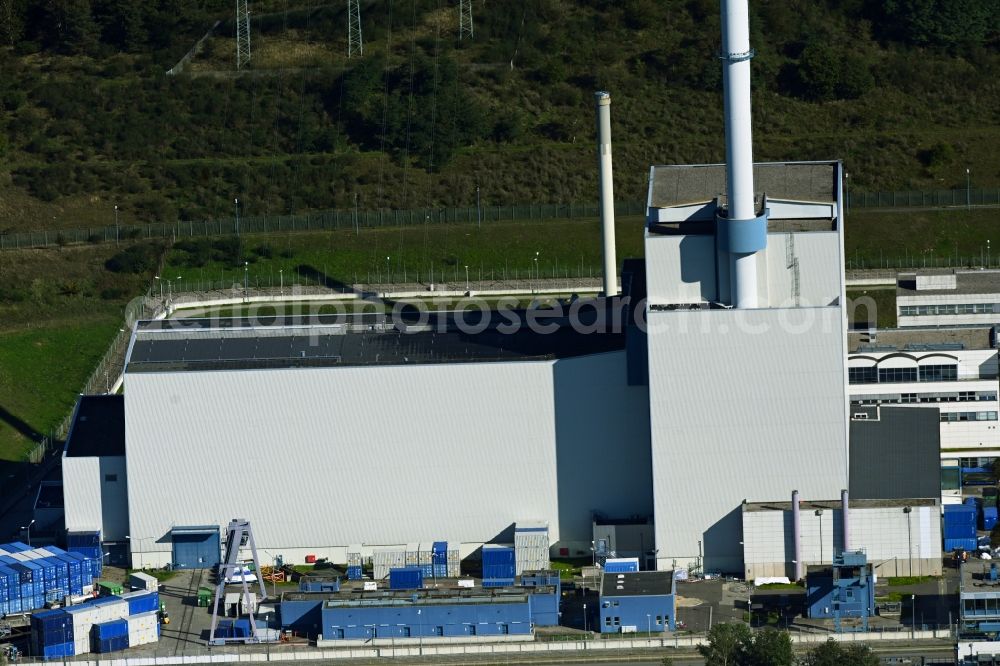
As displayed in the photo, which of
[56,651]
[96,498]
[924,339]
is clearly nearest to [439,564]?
[96,498]

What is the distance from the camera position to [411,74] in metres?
124

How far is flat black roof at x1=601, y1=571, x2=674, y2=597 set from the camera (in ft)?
222

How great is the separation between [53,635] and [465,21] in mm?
68978

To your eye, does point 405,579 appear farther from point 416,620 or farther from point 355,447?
point 355,447

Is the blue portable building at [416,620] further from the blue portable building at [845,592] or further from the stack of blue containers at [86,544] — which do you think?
the stack of blue containers at [86,544]

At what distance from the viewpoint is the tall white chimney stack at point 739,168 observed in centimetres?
7112

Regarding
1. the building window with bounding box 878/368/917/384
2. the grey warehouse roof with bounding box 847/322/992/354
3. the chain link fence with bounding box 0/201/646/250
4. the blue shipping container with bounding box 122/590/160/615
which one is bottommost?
the blue shipping container with bounding box 122/590/160/615

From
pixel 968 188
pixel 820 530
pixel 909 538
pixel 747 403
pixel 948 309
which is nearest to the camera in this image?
pixel 820 530

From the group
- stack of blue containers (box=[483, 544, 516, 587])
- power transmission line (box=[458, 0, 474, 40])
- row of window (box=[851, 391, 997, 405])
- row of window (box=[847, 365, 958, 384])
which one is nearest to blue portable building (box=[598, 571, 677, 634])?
stack of blue containers (box=[483, 544, 516, 587])

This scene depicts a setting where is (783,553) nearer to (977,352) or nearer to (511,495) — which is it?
(511,495)

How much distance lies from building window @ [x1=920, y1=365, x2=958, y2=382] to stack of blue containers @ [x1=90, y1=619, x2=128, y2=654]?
32.1 metres

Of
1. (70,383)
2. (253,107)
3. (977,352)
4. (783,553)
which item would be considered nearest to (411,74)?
(253,107)

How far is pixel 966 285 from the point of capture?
94562 millimetres

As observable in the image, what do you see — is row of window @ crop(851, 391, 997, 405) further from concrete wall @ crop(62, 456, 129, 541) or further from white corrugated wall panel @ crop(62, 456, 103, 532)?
white corrugated wall panel @ crop(62, 456, 103, 532)
